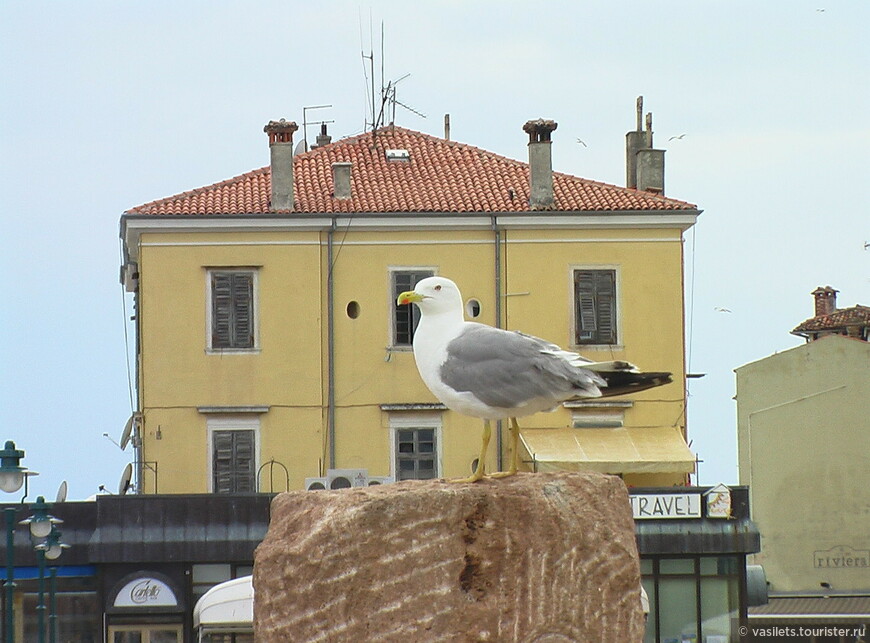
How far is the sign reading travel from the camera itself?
105 ft

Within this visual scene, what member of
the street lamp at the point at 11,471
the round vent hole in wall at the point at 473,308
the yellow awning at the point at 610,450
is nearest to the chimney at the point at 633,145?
the round vent hole in wall at the point at 473,308

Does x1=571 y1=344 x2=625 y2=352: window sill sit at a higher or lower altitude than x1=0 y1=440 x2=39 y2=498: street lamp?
higher

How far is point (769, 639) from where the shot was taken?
120 feet

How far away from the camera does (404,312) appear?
33.2 m

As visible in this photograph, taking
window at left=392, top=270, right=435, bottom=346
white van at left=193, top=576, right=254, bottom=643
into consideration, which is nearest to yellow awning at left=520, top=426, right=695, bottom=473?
window at left=392, top=270, right=435, bottom=346

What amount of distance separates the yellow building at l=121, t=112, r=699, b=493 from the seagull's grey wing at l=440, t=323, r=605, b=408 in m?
22.3

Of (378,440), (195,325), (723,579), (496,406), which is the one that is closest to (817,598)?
(723,579)

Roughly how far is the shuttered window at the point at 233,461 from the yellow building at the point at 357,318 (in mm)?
24

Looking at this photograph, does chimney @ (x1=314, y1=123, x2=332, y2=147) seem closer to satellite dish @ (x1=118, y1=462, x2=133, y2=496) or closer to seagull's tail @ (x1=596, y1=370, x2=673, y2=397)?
satellite dish @ (x1=118, y1=462, x2=133, y2=496)

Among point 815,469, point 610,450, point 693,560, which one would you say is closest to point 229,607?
point 610,450

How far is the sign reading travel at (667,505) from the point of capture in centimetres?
3189

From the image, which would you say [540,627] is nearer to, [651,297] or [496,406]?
[496,406]

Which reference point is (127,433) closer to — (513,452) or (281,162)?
(281,162)

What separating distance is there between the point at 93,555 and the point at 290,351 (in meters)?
4.88
